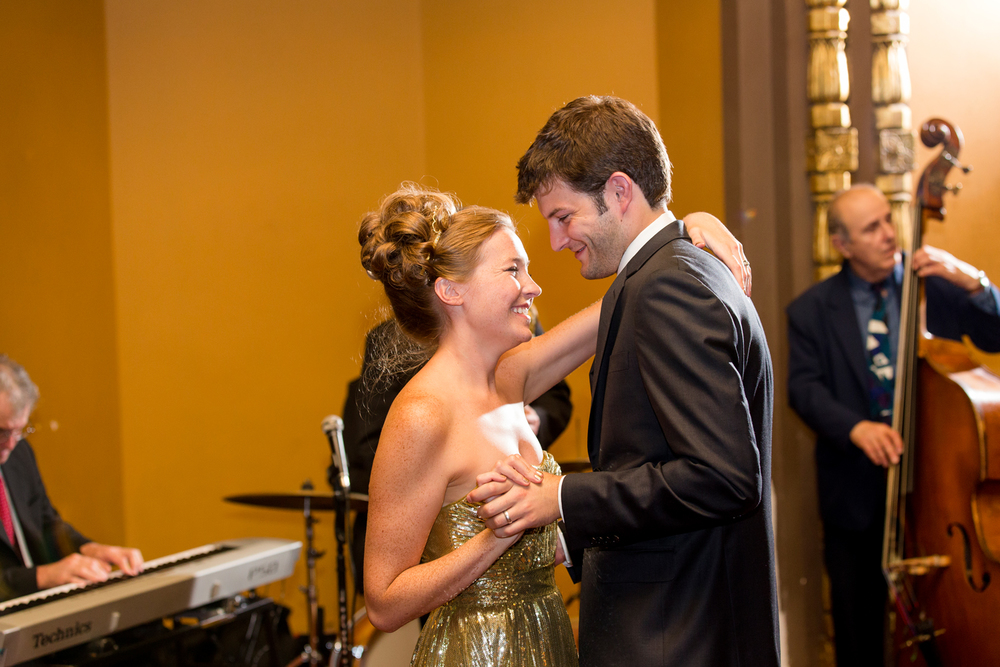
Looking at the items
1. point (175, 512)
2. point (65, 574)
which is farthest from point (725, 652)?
point (175, 512)

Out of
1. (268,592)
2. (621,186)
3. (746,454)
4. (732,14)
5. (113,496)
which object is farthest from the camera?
(268,592)

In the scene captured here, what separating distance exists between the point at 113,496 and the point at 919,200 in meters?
3.77

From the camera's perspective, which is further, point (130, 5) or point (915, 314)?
point (130, 5)

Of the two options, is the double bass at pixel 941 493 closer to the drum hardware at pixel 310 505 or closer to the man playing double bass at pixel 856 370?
the man playing double bass at pixel 856 370

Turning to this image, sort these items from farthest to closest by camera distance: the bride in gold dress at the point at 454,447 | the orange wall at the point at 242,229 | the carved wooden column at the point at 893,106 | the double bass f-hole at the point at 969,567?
the orange wall at the point at 242,229
the carved wooden column at the point at 893,106
the double bass f-hole at the point at 969,567
the bride in gold dress at the point at 454,447

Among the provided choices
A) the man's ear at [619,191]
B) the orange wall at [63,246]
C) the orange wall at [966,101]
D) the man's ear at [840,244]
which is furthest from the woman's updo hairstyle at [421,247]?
the orange wall at [63,246]

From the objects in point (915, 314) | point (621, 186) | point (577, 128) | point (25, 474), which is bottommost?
point (25, 474)

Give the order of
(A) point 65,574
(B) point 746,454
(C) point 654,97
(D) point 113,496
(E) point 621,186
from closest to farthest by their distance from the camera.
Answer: (B) point 746,454 → (E) point 621,186 → (A) point 65,574 → (C) point 654,97 → (D) point 113,496

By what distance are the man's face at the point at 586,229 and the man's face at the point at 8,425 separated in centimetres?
214

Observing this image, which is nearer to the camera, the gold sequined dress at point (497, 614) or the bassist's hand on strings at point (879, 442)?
the gold sequined dress at point (497, 614)

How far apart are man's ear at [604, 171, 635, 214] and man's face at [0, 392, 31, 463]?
2267 millimetres

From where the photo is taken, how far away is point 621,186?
167 cm

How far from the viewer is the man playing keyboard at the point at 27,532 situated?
9.35 ft

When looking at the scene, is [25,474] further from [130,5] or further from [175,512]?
[130,5]
